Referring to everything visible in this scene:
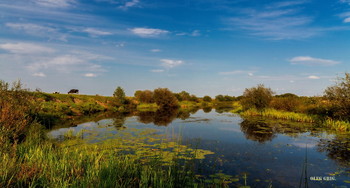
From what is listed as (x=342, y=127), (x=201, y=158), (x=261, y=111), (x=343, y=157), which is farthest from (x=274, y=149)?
(x=261, y=111)

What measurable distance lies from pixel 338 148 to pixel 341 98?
9726 mm

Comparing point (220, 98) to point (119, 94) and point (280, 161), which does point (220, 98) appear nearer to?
point (119, 94)

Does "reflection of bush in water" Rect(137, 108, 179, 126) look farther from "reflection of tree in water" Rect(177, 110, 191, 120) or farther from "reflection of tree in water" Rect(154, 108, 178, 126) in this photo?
"reflection of tree in water" Rect(177, 110, 191, 120)

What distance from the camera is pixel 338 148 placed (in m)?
13.4

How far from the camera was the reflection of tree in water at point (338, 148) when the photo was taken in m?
11.2

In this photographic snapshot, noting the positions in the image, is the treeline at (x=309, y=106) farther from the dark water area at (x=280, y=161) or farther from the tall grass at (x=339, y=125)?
the dark water area at (x=280, y=161)

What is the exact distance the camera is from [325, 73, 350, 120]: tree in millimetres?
19766

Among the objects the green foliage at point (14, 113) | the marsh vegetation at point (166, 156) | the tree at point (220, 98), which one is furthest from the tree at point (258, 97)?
the tree at point (220, 98)

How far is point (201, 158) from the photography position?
1089cm

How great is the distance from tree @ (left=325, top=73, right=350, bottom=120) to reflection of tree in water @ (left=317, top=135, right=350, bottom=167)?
4.69m

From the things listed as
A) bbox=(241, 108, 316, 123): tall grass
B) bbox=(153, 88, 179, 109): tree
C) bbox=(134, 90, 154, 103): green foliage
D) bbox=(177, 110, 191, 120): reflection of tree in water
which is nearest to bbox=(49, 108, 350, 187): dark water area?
bbox=(241, 108, 316, 123): tall grass

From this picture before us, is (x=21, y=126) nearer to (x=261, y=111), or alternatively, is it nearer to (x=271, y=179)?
(x=271, y=179)

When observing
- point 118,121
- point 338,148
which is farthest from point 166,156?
point 118,121

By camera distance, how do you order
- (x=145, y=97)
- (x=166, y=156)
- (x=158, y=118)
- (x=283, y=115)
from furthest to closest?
1. (x=145, y=97)
2. (x=158, y=118)
3. (x=283, y=115)
4. (x=166, y=156)
